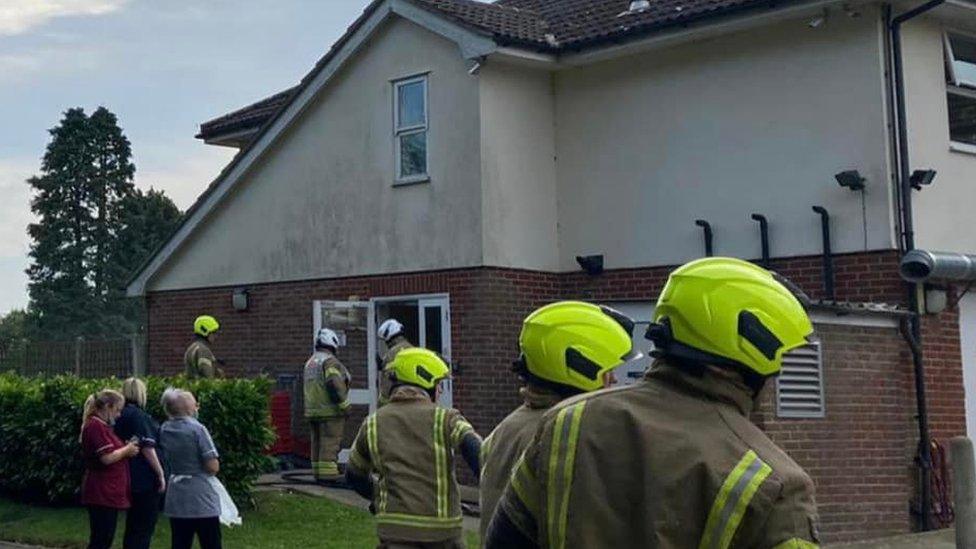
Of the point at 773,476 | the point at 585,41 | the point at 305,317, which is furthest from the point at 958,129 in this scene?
the point at 773,476

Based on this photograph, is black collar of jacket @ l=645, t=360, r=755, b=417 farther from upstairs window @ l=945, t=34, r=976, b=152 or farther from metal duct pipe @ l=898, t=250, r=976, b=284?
upstairs window @ l=945, t=34, r=976, b=152

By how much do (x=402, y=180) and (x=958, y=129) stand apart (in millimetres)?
6585

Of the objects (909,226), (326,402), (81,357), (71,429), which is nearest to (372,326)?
(326,402)

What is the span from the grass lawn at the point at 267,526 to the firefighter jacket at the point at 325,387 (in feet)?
3.29

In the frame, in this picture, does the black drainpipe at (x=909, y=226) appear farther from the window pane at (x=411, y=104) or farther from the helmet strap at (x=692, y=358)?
the helmet strap at (x=692, y=358)

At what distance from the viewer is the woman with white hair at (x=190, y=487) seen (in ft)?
30.2

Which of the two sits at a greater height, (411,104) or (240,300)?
(411,104)

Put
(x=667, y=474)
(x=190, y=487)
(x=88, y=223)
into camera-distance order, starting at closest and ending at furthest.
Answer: (x=667, y=474), (x=190, y=487), (x=88, y=223)

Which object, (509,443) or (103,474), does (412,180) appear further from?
(509,443)

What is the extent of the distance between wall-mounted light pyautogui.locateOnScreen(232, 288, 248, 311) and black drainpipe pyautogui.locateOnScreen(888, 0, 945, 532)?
8.97m

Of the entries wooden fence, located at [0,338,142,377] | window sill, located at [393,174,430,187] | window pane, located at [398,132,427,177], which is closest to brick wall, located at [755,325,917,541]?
window sill, located at [393,174,430,187]

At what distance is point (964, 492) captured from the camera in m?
10.5

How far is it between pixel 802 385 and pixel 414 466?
6399mm

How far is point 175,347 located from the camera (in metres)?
19.3
